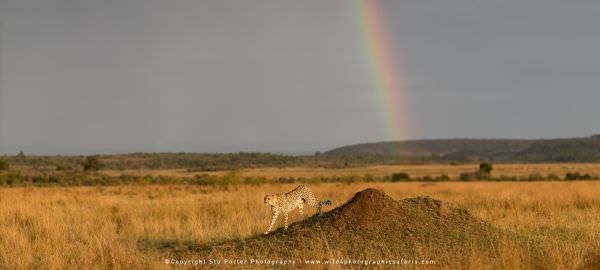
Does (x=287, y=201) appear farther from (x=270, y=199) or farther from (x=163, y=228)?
(x=163, y=228)

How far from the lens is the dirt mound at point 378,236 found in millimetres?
9758

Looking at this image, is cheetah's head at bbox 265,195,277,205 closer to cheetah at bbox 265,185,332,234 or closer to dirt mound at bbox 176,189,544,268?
cheetah at bbox 265,185,332,234

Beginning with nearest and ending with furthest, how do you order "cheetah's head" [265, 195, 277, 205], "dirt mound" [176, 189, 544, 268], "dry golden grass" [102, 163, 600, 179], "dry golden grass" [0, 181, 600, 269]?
1. "dirt mound" [176, 189, 544, 268]
2. "dry golden grass" [0, 181, 600, 269]
3. "cheetah's head" [265, 195, 277, 205]
4. "dry golden grass" [102, 163, 600, 179]

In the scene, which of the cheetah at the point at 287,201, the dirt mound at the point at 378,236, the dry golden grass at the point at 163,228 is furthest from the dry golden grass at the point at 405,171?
the dirt mound at the point at 378,236

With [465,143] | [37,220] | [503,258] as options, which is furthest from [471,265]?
[465,143]

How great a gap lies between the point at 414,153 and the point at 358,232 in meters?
186

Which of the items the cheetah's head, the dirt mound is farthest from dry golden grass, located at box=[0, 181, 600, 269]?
the cheetah's head

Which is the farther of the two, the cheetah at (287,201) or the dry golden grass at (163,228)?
the cheetah at (287,201)

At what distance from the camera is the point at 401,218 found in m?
11.1

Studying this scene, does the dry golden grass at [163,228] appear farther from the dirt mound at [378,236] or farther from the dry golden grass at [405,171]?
the dry golden grass at [405,171]

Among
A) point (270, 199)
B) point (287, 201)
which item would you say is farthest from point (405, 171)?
point (270, 199)

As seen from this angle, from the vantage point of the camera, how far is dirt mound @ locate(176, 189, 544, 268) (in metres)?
9.76

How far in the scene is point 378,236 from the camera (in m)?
10.4

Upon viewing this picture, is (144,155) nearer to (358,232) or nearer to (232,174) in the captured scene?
(232,174)
